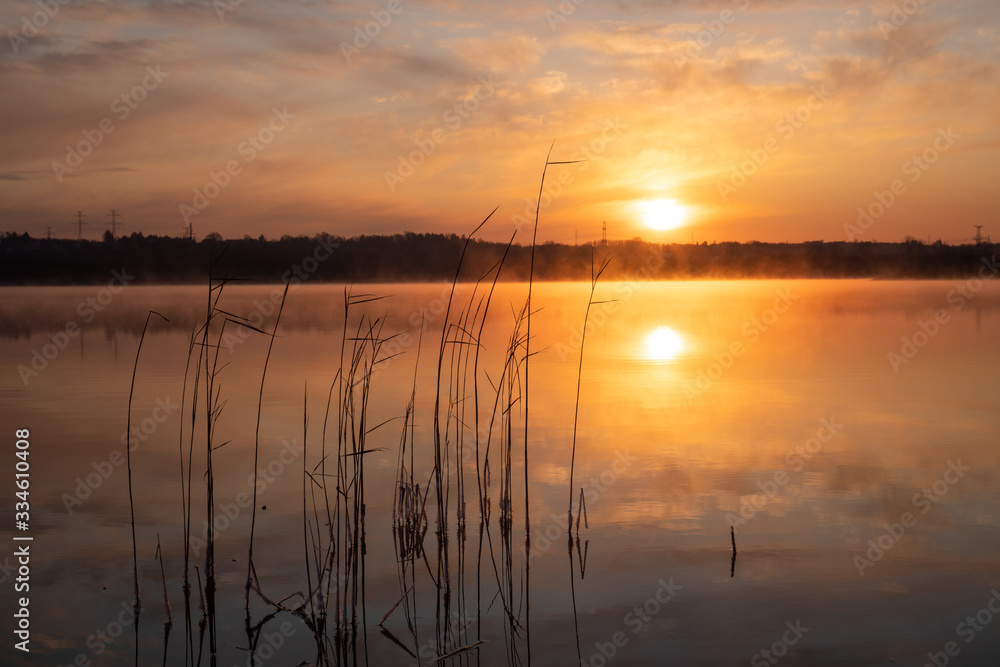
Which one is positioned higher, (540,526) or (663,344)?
(663,344)

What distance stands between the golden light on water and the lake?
349 centimetres

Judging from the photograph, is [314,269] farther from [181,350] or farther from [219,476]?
[219,476]

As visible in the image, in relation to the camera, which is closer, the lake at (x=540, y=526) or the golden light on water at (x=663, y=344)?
the lake at (x=540, y=526)

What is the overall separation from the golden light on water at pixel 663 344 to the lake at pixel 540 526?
11.5 ft

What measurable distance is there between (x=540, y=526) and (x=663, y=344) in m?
12.4

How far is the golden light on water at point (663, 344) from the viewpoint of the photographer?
1526cm

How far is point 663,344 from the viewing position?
17406 mm

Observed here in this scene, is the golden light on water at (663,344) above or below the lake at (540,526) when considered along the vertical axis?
above

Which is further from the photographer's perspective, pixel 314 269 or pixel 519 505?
pixel 314 269

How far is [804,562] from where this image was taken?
475 centimetres

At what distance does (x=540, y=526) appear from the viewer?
541 centimetres

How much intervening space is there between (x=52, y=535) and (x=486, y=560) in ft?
9.03

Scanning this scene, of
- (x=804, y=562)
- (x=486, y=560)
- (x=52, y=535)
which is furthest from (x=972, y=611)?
(x=52, y=535)

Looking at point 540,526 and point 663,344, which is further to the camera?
point 663,344
